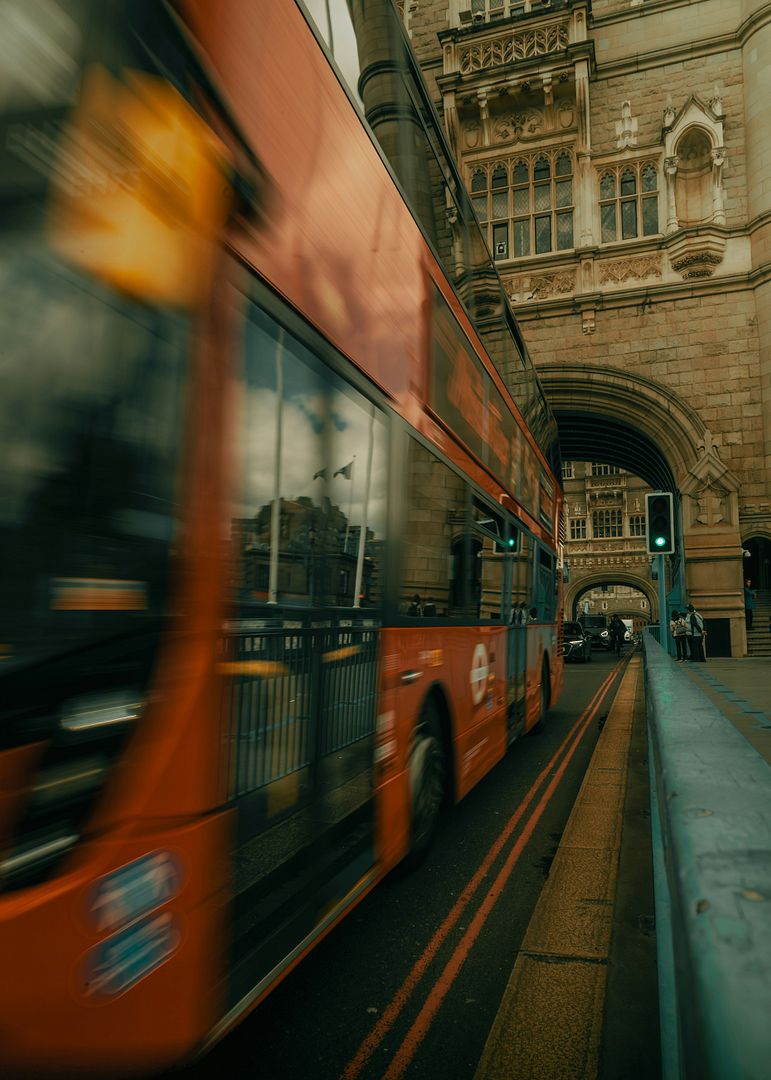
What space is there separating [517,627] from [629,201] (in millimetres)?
19243

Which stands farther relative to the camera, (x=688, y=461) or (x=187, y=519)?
(x=688, y=461)

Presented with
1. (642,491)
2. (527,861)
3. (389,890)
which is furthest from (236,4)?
(642,491)

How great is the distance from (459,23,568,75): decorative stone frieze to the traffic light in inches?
671

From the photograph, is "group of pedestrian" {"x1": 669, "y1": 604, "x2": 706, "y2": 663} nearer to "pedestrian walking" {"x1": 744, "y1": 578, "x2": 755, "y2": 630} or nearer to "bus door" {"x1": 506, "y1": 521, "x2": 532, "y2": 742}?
"pedestrian walking" {"x1": 744, "y1": 578, "x2": 755, "y2": 630}

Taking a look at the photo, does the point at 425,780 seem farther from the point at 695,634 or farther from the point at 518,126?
the point at 518,126

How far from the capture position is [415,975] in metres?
3.07

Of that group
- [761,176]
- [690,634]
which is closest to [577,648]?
[690,634]

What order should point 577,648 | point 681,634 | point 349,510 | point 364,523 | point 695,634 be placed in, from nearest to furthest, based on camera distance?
point 349,510
point 364,523
point 695,634
point 681,634
point 577,648

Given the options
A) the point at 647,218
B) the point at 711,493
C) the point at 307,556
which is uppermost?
the point at 647,218

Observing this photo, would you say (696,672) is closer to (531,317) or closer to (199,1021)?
(531,317)

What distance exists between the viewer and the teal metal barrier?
79cm

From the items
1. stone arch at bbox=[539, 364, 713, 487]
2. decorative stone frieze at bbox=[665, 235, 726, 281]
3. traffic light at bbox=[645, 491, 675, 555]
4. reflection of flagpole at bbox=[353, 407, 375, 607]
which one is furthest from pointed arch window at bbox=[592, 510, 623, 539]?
reflection of flagpole at bbox=[353, 407, 375, 607]

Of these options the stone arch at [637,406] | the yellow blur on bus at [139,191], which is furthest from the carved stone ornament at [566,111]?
the yellow blur on bus at [139,191]

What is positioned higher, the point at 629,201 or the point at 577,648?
the point at 629,201
